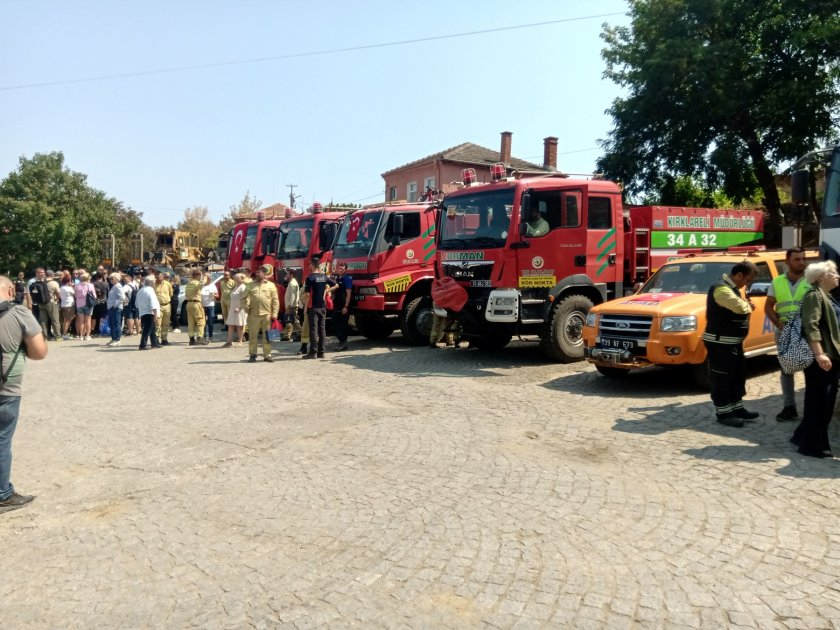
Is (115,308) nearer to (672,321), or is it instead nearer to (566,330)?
(566,330)

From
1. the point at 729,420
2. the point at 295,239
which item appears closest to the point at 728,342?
the point at 729,420

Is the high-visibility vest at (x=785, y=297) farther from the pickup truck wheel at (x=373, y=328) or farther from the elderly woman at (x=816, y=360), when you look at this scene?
the pickup truck wheel at (x=373, y=328)

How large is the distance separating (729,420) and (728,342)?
0.80 metres

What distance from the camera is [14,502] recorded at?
5.11 meters

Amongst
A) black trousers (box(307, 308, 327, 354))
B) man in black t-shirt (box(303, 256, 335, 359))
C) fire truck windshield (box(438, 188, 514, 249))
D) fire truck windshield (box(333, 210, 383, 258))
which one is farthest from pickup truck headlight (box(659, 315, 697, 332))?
fire truck windshield (box(333, 210, 383, 258))

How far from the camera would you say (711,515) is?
15.3ft

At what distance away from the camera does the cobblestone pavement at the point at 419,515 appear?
3.55 m

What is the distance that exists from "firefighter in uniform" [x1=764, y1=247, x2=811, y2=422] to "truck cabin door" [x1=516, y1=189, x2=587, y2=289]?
12.9 feet

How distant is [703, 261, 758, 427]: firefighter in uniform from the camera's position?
694cm

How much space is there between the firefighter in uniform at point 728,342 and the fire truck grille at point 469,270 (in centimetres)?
442

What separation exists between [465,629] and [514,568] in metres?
0.70

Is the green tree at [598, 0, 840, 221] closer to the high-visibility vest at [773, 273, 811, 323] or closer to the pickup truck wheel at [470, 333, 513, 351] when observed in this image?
the pickup truck wheel at [470, 333, 513, 351]

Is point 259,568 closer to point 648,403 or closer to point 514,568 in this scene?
point 514,568

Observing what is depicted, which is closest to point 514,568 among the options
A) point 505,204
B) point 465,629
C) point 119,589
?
point 465,629
